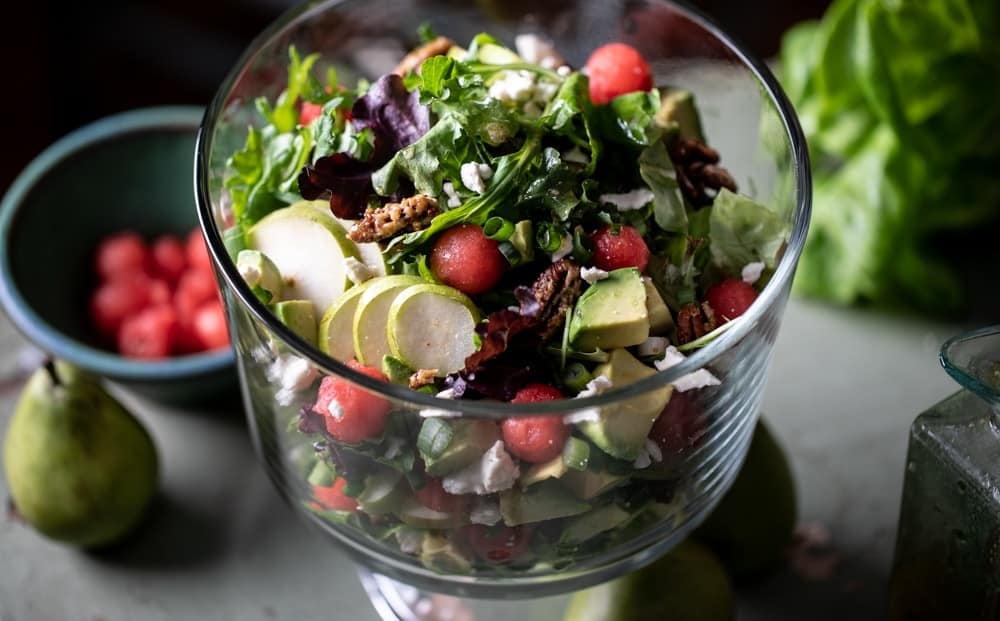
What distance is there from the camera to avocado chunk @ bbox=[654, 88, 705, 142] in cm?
90

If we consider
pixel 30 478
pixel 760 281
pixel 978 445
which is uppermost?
pixel 760 281

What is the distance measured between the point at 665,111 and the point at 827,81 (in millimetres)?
456

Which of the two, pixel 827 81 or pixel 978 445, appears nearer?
pixel 978 445

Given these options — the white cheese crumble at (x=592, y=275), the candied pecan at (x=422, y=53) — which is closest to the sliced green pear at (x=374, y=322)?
the white cheese crumble at (x=592, y=275)

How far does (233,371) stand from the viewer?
1.09 metres

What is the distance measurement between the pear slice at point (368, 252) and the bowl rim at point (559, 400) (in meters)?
0.08

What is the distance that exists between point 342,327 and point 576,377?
6.3 inches

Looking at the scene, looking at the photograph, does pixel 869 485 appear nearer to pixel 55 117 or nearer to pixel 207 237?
pixel 207 237

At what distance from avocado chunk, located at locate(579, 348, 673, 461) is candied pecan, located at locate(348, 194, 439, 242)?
6.3 inches

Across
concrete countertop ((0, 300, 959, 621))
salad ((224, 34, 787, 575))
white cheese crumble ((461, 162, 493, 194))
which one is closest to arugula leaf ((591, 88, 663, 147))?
salad ((224, 34, 787, 575))

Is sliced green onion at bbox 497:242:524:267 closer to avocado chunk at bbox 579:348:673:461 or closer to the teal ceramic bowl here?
avocado chunk at bbox 579:348:673:461

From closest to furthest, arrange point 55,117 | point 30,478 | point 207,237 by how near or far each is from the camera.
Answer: point 207,237
point 30,478
point 55,117

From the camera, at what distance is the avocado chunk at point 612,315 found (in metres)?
0.72

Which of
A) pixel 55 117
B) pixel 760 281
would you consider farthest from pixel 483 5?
pixel 55 117
